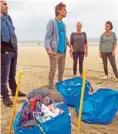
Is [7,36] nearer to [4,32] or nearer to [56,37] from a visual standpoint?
[4,32]

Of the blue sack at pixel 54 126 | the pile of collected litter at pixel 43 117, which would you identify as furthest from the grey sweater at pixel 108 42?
the blue sack at pixel 54 126

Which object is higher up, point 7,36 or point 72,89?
point 7,36

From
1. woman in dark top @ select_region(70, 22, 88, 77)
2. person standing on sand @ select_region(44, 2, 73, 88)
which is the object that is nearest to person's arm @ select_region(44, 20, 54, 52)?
person standing on sand @ select_region(44, 2, 73, 88)

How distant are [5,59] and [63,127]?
181 cm

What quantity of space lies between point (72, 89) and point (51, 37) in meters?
1.27

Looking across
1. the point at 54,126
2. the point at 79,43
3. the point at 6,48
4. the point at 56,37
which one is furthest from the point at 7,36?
the point at 79,43

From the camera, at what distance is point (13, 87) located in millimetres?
5586

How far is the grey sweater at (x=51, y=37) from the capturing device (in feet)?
18.5

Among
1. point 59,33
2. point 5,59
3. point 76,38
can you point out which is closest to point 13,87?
point 5,59

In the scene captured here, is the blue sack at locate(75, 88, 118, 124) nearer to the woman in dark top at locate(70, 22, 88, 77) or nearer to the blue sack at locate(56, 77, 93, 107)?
the blue sack at locate(56, 77, 93, 107)

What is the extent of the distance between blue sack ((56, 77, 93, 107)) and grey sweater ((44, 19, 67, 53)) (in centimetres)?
94

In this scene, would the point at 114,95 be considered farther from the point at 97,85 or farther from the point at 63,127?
the point at 97,85

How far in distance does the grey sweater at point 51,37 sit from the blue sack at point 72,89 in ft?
3.08

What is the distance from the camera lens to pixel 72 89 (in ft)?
16.1
